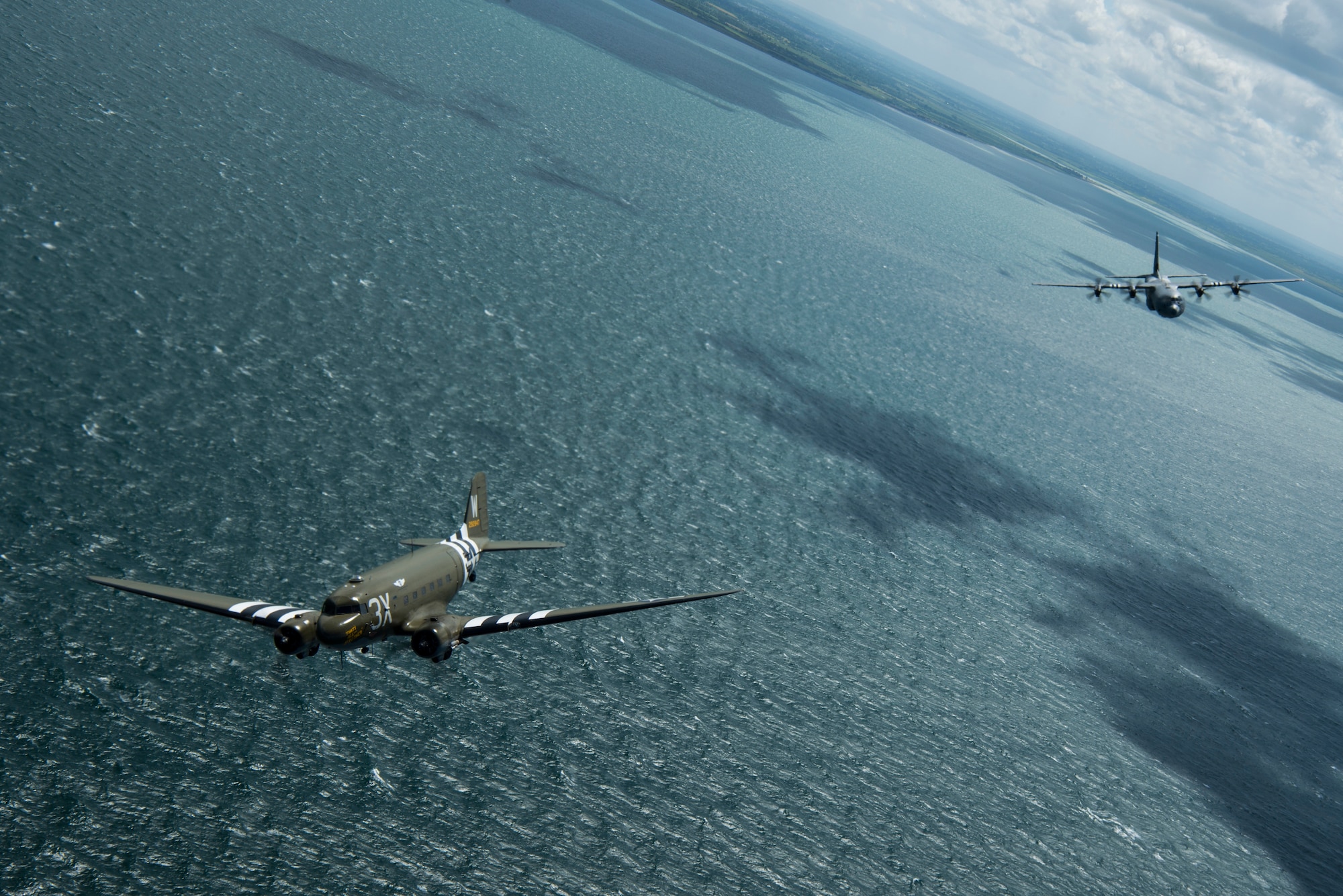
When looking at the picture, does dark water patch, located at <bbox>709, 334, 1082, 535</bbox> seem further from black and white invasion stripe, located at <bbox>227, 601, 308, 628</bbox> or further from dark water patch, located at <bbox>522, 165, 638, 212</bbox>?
black and white invasion stripe, located at <bbox>227, 601, 308, 628</bbox>

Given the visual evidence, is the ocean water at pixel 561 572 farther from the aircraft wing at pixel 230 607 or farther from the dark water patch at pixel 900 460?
the aircraft wing at pixel 230 607

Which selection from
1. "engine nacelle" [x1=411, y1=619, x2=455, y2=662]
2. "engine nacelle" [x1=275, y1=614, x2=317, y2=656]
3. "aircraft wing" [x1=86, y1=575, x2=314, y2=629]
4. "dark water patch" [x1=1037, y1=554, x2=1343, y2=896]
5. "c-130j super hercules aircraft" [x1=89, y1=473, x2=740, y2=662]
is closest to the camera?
"engine nacelle" [x1=275, y1=614, x2=317, y2=656]

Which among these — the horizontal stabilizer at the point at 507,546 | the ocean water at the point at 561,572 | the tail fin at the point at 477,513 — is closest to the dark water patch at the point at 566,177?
the ocean water at the point at 561,572

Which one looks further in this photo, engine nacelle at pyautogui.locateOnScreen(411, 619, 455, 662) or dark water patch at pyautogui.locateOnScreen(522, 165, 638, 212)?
dark water patch at pyautogui.locateOnScreen(522, 165, 638, 212)

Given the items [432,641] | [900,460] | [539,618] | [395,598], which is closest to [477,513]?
[395,598]

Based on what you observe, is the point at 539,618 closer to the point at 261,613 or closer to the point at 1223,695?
the point at 261,613

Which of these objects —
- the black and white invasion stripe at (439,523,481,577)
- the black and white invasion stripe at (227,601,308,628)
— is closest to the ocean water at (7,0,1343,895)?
the black and white invasion stripe at (227,601,308,628)
